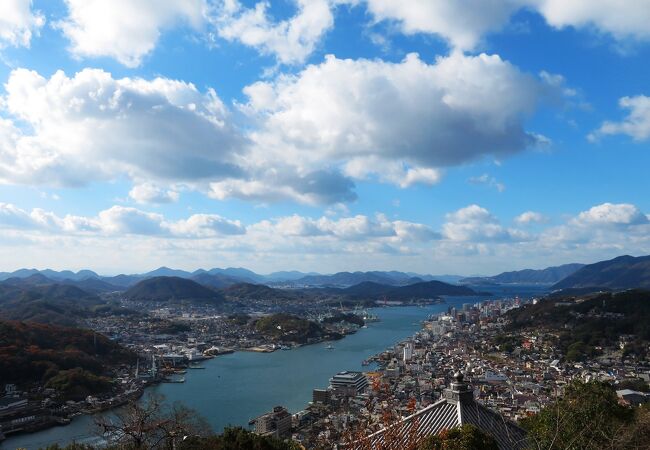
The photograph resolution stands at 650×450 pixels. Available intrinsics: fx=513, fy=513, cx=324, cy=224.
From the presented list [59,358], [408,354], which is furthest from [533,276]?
[59,358]

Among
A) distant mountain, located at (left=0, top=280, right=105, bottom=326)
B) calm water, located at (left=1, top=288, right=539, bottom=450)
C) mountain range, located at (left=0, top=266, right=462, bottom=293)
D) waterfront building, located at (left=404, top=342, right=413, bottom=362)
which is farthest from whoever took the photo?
mountain range, located at (left=0, top=266, right=462, bottom=293)

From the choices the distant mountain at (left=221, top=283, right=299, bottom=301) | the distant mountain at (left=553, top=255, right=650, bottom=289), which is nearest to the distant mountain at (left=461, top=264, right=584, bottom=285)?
the distant mountain at (left=553, top=255, right=650, bottom=289)

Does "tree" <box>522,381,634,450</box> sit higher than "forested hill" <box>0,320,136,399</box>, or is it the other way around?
"tree" <box>522,381,634,450</box>

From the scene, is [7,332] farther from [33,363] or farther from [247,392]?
[247,392]

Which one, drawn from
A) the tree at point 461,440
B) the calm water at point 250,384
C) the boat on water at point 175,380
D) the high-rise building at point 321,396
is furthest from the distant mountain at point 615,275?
the tree at point 461,440

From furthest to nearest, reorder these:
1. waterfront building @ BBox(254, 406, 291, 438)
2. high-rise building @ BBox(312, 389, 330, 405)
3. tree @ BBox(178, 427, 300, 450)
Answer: high-rise building @ BBox(312, 389, 330, 405) < waterfront building @ BBox(254, 406, 291, 438) < tree @ BBox(178, 427, 300, 450)

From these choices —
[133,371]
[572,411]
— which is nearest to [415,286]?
[133,371]

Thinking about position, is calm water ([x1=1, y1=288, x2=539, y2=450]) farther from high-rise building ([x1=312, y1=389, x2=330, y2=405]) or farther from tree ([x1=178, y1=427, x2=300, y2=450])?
tree ([x1=178, y1=427, x2=300, y2=450])
